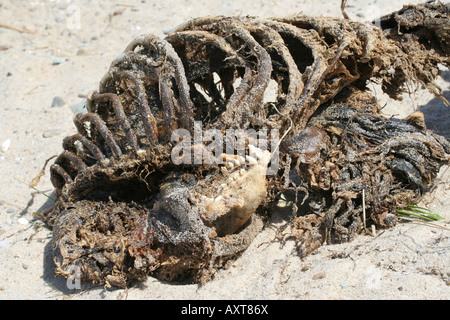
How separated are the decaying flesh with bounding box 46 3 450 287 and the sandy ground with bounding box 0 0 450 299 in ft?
0.48

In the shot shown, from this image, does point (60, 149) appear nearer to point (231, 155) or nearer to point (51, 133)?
point (51, 133)

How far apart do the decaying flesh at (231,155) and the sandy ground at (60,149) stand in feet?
0.48

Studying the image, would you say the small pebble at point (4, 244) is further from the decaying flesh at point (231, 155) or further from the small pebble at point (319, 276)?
the small pebble at point (319, 276)

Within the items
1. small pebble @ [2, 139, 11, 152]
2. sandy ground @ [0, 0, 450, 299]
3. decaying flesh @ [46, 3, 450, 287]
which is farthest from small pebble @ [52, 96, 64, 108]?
decaying flesh @ [46, 3, 450, 287]

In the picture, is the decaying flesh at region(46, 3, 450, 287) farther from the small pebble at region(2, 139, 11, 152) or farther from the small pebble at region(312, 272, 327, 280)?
the small pebble at region(2, 139, 11, 152)

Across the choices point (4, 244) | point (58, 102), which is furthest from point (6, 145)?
point (4, 244)

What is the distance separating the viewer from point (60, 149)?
4.21m

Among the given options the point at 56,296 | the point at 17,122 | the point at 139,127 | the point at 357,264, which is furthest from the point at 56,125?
the point at 357,264

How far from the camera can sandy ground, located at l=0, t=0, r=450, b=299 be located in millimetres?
2359

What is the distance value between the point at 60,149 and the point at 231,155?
2.22 meters

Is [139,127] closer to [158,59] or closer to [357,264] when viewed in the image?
[158,59]

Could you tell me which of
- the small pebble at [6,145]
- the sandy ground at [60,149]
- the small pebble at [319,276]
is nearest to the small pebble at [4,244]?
the sandy ground at [60,149]

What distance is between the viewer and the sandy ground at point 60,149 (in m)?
2.36
